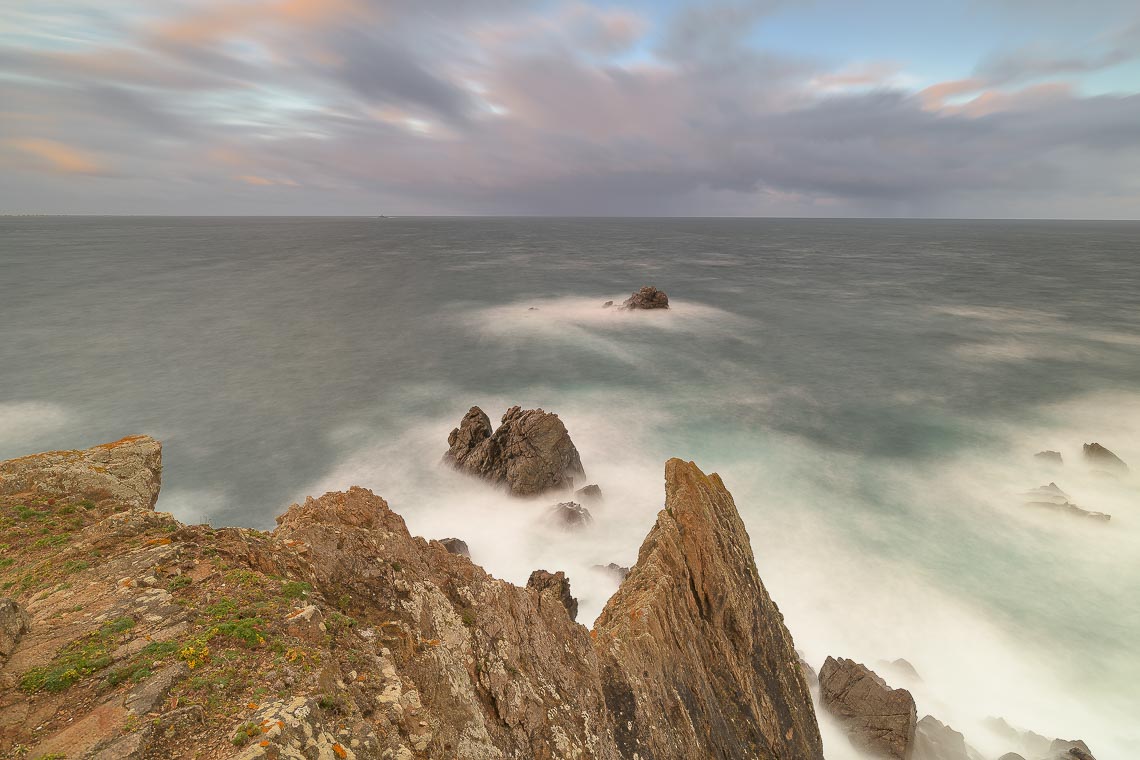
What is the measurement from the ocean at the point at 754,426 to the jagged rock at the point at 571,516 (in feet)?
1.84

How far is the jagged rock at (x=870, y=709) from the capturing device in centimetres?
1669

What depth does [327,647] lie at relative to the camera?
7480 millimetres

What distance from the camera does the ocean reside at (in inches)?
910

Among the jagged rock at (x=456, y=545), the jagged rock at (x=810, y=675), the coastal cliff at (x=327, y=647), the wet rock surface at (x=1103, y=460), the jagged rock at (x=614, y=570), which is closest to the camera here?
the coastal cliff at (x=327, y=647)

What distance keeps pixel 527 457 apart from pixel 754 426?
21536mm

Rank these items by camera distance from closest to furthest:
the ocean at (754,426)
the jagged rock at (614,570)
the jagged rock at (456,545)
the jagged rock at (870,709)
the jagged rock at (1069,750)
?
the jagged rock at (1069,750), the jagged rock at (870,709), the ocean at (754,426), the jagged rock at (614,570), the jagged rock at (456,545)

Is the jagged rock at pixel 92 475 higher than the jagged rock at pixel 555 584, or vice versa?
the jagged rock at pixel 92 475

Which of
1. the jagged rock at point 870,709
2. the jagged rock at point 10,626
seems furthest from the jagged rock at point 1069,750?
the jagged rock at point 10,626

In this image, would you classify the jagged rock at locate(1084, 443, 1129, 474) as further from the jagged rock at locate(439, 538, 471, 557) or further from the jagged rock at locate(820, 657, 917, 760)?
the jagged rock at locate(439, 538, 471, 557)

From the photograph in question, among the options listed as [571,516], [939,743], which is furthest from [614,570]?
[939,743]

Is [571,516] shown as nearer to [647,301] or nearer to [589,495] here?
[589,495]

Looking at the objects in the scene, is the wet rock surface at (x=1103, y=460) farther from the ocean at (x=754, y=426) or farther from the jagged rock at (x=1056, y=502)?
the jagged rock at (x=1056, y=502)

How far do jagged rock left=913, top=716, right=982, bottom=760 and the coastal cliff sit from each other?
6.30 m

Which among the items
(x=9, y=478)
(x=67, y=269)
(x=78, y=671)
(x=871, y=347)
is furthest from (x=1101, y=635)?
(x=67, y=269)
